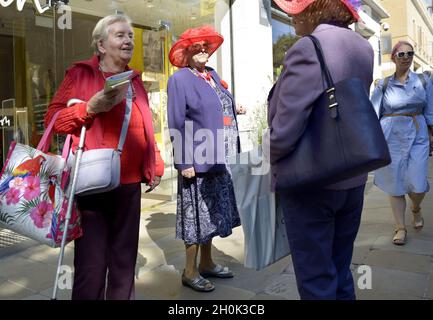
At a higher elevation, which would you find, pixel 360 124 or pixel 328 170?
pixel 360 124

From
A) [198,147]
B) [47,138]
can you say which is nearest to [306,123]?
[47,138]

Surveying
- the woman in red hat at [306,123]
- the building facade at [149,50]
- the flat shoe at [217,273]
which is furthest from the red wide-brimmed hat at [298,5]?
the building facade at [149,50]

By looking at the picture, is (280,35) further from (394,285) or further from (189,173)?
(394,285)

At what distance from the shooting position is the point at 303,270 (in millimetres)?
1756

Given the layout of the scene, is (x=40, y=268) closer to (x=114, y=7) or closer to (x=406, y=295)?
(x=406, y=295)

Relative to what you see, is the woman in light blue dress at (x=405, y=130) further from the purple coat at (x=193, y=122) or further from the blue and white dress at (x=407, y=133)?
the purple coat at (x=193, y=122)

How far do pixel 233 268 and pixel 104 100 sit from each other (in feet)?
6.81

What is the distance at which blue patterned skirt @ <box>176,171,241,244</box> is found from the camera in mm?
2988

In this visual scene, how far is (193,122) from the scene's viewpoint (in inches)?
117

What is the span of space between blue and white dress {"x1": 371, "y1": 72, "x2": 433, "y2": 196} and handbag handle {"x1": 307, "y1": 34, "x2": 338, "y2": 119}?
270cm

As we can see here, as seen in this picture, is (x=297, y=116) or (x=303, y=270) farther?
(x=303, y=270)

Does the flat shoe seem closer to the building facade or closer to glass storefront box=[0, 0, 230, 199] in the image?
glass storefront box=[0, 0, 230, 199]
